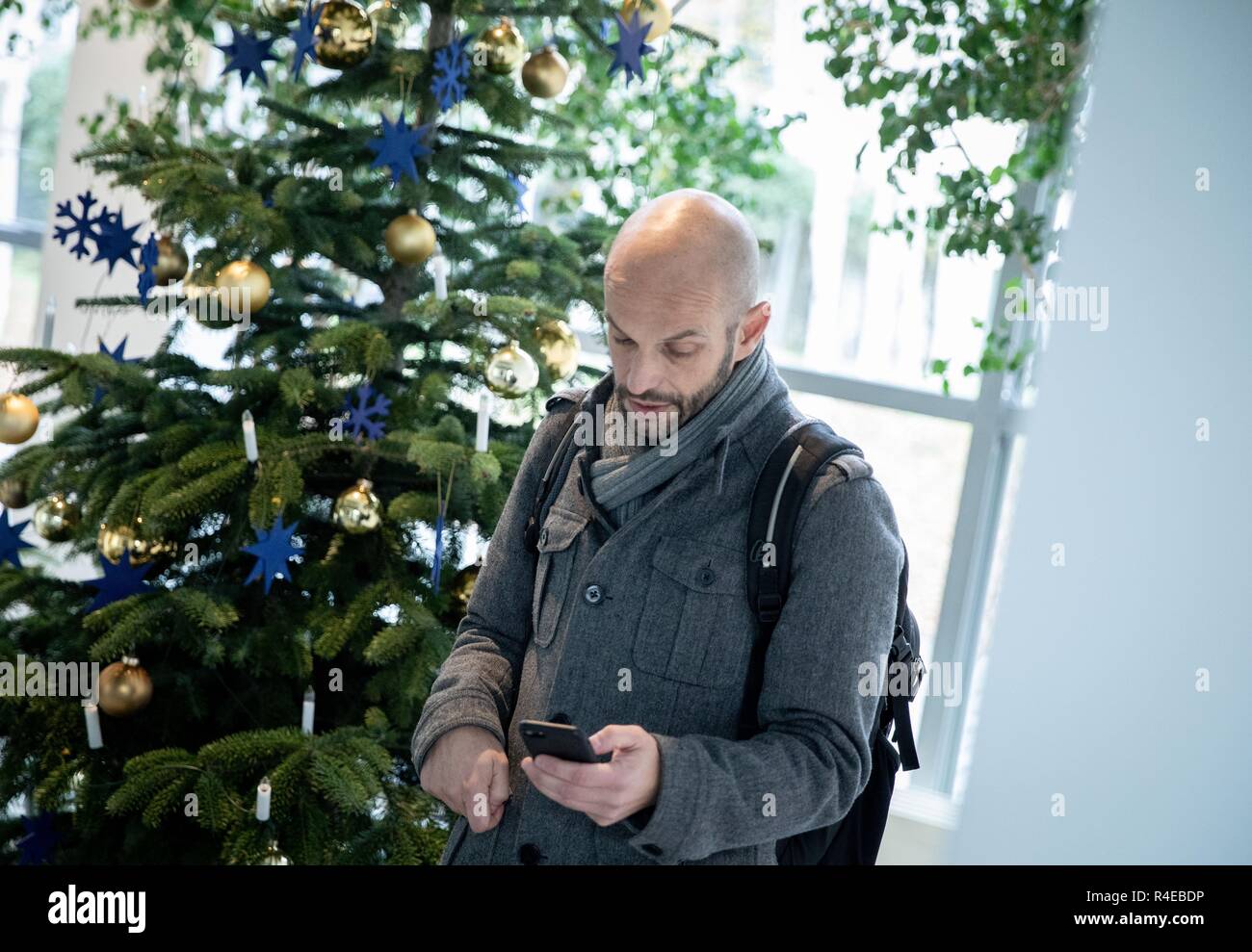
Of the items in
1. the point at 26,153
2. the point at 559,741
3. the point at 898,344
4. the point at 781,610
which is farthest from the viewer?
the point at 26,153

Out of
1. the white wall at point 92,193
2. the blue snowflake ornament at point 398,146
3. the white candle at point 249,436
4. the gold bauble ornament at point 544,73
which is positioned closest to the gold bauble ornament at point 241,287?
the white candle at point 249,436

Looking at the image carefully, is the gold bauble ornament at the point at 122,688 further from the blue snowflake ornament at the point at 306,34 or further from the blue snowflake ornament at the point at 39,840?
the blue snowflake ornament at the point at 306,34

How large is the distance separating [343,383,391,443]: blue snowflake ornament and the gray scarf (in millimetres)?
936

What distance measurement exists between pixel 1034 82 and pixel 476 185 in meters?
1.41

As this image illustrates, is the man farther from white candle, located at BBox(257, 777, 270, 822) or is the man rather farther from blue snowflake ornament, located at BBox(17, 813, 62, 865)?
blue snowflake ornament, located at BBox(17, 813, 62, 865)

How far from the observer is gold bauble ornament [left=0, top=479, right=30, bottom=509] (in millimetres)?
2453

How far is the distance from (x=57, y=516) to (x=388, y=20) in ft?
3.85

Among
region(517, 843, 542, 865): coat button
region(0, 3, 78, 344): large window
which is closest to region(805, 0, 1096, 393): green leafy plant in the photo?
region(517, 843, 542, 865): coat button

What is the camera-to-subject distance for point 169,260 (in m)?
2.50

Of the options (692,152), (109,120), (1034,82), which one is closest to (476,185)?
(692,152)

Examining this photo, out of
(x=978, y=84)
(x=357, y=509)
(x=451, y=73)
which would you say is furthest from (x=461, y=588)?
(x=978, y=84)

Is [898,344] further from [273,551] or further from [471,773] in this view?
[471,773]
